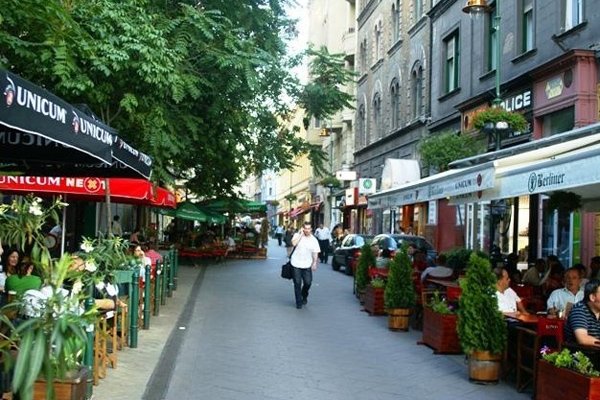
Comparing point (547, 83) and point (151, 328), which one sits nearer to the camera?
point (151, 328)

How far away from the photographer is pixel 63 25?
8375 mm

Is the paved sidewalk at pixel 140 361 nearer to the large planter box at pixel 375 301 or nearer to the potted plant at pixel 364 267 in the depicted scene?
the large planter box at pixel 375 301

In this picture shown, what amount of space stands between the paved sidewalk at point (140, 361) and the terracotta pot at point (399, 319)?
11.3 ft

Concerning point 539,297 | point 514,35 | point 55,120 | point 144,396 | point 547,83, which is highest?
point 514,35

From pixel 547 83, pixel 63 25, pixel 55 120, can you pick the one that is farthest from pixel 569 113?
pixel 55 120

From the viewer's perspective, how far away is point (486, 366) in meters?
8.15

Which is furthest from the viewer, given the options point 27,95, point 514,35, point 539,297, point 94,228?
point 94,228

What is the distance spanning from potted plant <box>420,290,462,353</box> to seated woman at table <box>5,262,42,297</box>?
5.06 metres

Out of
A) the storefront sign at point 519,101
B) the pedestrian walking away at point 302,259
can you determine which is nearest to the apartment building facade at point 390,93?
the storefront sign at point 519,101

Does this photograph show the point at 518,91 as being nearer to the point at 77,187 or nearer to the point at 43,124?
the point at 77,187

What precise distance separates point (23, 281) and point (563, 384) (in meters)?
5.47

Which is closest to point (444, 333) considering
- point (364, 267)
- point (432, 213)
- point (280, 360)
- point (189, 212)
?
point (280, 360)

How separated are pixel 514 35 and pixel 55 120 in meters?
17.7

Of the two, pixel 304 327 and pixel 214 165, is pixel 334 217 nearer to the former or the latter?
pixel 214 165
